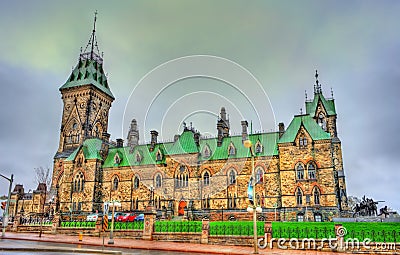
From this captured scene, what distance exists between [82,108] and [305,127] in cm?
4545

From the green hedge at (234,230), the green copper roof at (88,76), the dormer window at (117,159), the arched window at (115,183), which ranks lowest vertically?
the green hedge at (234,230)

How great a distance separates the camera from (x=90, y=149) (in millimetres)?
60406

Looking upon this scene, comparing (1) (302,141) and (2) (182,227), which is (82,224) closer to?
(2) (182,227)

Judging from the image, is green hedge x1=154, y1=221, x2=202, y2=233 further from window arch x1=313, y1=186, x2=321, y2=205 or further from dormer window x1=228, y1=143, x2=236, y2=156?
dormer window x1=228, y1=143, x2=236, y2=156

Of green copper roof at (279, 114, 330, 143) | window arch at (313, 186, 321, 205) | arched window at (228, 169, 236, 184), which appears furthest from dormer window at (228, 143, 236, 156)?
window arch at (313, 186, 321, 205)

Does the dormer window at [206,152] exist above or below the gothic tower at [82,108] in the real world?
below

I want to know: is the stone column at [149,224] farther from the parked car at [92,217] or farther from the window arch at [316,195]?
the window arch at [316,195]

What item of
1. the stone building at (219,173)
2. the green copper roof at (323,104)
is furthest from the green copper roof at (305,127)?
the green copper roof at (323,104)

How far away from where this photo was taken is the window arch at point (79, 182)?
57.0 metres

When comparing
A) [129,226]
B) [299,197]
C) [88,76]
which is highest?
[88,76]

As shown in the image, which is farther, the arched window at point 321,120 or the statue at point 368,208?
the arched window at point 321,120

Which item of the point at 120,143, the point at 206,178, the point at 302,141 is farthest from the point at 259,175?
the point at 120,143

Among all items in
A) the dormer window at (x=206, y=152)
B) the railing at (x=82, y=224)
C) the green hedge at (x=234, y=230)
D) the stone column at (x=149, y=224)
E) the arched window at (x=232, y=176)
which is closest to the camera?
the green hedge at (x=234, y=230)

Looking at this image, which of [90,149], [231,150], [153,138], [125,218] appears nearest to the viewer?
[125,218]
